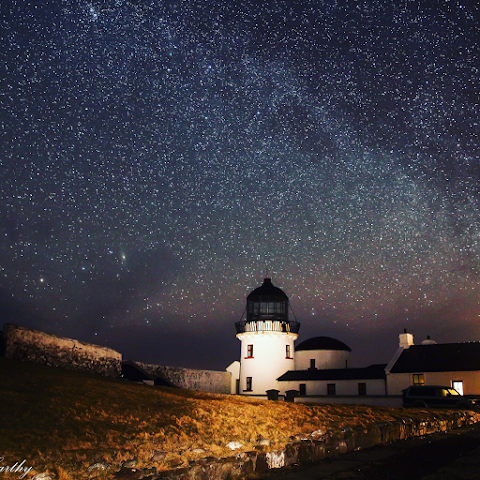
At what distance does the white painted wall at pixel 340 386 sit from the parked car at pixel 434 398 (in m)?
12.8

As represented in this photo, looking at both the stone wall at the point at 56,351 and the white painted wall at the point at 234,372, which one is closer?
the stone wall at the point at 56,351

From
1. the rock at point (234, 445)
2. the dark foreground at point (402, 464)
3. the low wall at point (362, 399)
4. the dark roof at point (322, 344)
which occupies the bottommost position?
the dark foreground at point (402, 464)

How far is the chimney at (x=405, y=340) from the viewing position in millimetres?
44188

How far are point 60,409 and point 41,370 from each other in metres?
6.55

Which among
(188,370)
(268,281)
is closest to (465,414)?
(188,370)

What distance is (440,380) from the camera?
125 feet

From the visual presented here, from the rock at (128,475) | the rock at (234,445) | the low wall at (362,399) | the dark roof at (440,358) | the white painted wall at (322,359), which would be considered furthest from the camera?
the white painted wall at (322,359)

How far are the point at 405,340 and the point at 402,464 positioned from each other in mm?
37817

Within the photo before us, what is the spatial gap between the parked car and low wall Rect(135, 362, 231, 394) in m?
19.6

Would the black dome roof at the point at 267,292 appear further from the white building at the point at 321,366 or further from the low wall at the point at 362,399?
the low wall at the point at 362,399

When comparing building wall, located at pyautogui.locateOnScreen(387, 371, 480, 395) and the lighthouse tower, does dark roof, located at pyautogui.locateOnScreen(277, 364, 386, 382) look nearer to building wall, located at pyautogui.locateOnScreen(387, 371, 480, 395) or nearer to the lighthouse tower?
building wall, located at pyautogui.locateOnScreen(387, 371, 480, 395)

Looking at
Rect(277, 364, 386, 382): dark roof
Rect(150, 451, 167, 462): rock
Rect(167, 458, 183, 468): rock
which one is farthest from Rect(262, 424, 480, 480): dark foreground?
Rect(277, 364, 386, 382): dark roof

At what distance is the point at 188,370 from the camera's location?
144 feet

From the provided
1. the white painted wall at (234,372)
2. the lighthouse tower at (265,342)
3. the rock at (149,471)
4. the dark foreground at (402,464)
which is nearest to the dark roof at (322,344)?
the lighthouse tower at (265,342)
